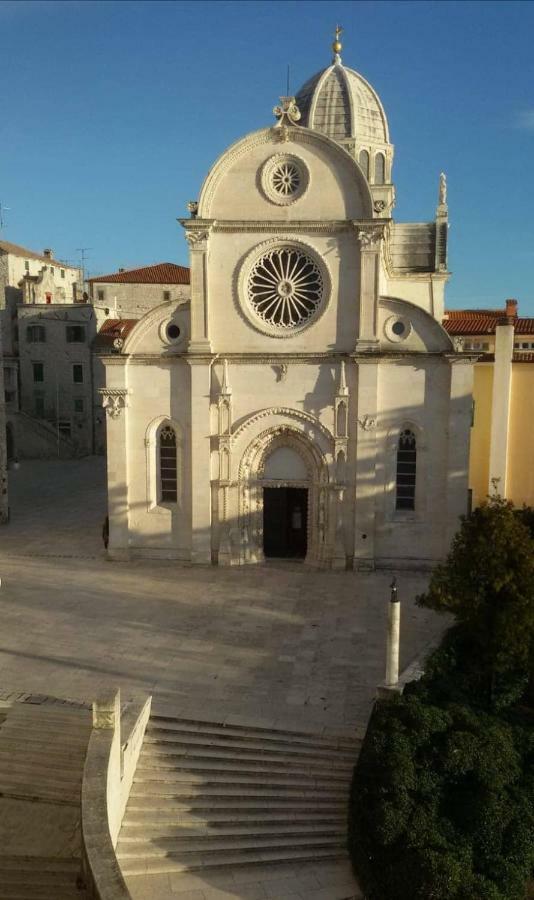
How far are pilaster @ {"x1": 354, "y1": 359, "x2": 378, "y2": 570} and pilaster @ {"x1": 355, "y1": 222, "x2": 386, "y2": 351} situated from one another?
873 mm

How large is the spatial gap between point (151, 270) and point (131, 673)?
5018 centimetres

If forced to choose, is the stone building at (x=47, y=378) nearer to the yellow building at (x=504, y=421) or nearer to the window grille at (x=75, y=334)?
the window grille at (x=75, y=334)

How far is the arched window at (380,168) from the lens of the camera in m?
31.4

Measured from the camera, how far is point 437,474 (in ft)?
79.6

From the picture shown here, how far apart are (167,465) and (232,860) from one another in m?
15.5

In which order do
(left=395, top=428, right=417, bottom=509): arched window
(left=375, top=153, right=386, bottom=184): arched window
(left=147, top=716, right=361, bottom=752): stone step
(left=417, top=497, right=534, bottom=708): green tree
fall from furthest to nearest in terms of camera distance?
(left=375, top=153, right=386, bottom=184): arched window → (left=395, top=428, right=417, bottom=509): arched window → (left=147, top=716, right=361, bottom=752): stone step → (left=417, top=497, right=534, bottom=708): green tree

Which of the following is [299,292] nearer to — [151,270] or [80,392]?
[80,392]

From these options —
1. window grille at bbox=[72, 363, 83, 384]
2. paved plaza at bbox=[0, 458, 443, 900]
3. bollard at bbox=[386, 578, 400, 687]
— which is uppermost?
window grille at bbox=[72, 363, 83, 384]

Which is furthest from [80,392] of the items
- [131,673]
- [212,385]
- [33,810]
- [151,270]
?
[33,810]

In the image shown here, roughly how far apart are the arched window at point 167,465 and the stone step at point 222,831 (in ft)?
47.3

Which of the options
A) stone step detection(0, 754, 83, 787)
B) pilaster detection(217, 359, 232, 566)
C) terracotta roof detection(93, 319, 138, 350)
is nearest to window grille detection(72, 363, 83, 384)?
terracotta roof detection(93, 319, 138, 350)

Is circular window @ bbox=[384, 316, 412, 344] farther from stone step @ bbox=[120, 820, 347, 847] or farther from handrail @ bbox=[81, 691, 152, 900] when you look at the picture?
stone step @ bbox=[120, 820, 347, 847]

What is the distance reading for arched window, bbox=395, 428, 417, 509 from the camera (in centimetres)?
2455

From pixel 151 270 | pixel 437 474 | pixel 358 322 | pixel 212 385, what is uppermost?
pixel 151 270
